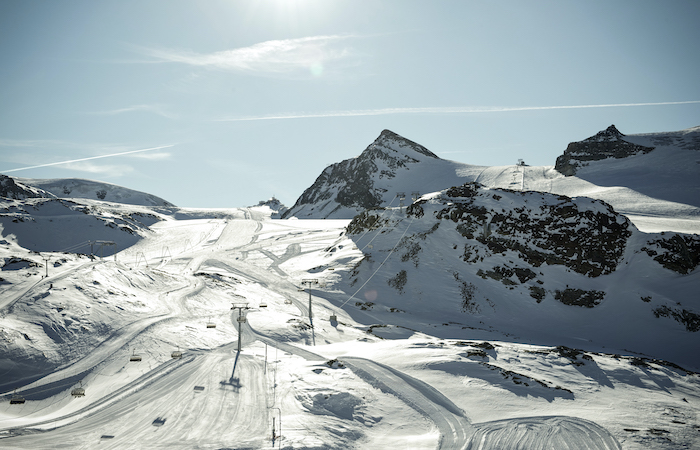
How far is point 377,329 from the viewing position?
4234cm

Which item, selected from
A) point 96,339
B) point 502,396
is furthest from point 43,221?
point 502,396

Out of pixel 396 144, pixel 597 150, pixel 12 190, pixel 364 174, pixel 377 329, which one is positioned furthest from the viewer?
pixel 396 144

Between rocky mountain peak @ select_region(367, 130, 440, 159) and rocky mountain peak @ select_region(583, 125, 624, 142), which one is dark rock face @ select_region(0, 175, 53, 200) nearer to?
rocky mountain peak @ select_region(367, 130, 440, 159)

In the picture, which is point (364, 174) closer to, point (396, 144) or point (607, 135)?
point (396, 144)

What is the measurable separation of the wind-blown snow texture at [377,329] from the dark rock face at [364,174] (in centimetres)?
7156

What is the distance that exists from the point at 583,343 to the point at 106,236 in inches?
3724

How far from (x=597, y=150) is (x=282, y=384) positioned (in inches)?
4984

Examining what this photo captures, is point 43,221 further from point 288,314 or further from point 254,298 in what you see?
point 288,314

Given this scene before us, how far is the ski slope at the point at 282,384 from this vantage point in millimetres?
17609

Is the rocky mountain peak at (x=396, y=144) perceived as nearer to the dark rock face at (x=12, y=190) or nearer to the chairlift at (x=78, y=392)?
the dark rock face at (x=12, y=190)

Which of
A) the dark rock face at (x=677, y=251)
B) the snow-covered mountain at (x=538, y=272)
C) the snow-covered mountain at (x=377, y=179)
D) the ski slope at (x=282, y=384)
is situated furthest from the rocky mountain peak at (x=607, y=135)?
the ski slope at (x=282, y=384)

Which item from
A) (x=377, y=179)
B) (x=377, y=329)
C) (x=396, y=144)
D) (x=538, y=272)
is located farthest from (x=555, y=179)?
(x=396, y=144)

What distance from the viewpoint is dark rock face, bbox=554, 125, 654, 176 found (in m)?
110

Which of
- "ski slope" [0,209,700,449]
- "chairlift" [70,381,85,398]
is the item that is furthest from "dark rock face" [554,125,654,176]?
"chairlift" [70,381,85,398]
